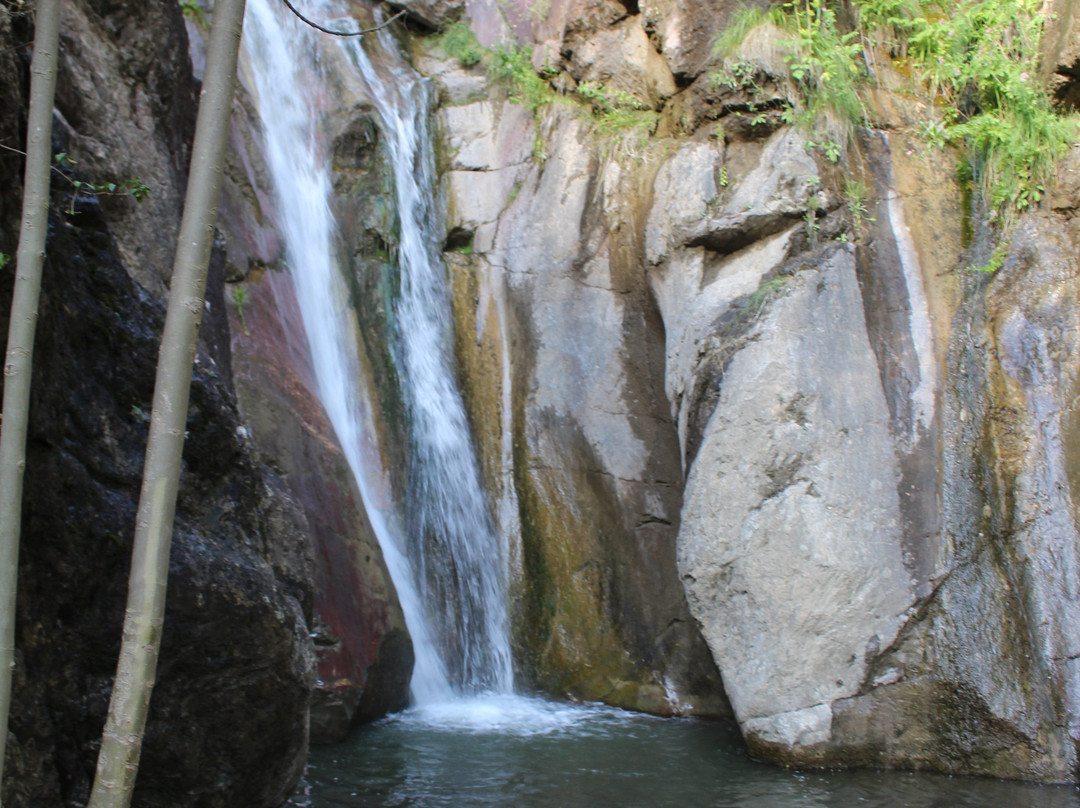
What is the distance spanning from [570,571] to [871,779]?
3188mm

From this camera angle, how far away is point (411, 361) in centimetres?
887

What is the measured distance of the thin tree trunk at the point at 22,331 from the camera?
102 inches

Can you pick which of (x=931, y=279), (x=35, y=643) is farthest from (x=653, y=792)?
(x=931, y=279)

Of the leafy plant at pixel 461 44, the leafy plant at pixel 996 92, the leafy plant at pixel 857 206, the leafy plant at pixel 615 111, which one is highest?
the leafy plant at pixel 461 44

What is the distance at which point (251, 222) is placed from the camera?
796cm

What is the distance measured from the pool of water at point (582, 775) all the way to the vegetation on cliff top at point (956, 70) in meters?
4.22

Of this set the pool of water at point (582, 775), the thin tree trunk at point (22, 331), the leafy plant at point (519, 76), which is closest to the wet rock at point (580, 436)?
the leafy plant at point (519, 76)

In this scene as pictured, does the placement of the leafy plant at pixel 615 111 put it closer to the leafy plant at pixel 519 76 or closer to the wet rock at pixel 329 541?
the leafy plant at pixel 519 76

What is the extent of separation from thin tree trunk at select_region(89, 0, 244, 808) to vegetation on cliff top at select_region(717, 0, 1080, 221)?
568 cm

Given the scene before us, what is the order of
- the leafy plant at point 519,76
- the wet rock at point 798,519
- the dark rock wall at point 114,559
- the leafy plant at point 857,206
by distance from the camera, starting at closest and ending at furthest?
the dark rock wall at point 114,559, the wet rock at point 798,519, the leafy plant at point 857,206, the leafy plant at point 519,76

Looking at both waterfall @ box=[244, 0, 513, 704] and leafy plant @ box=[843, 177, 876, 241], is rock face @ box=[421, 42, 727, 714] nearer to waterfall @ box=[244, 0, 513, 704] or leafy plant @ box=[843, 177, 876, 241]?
waterfall @ box=[244, 0, 513, 704]

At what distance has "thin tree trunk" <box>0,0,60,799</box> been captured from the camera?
2588mm

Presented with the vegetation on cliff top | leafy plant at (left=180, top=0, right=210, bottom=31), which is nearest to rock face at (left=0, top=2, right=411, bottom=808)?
leafy plant at (left=180, top=0, right=210, bottom=31)

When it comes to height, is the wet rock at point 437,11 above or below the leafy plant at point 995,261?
above
